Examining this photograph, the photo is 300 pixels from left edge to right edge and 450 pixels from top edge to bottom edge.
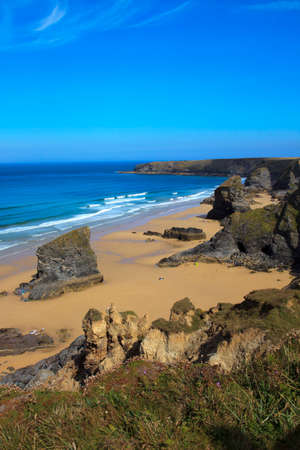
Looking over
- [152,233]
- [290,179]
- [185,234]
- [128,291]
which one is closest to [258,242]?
[128,291]

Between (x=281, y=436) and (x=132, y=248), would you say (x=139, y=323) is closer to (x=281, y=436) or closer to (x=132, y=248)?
(x=281, y=436)

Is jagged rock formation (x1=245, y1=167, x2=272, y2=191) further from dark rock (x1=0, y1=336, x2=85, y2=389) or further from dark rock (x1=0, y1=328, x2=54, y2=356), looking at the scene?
dark rock (x1=0, y1=336, x2=85, y2=389)

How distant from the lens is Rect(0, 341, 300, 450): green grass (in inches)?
165

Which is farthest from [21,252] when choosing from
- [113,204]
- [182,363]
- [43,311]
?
[113,204]

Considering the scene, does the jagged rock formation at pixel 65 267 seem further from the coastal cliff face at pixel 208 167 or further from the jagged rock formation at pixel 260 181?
the coastal cliff face at pixel 208 167

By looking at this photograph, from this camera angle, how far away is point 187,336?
7688mm

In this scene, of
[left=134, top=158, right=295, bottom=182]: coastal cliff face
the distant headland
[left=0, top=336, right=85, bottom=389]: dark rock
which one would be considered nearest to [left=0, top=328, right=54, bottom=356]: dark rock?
[left=0, top=336, right=85, bottom=389]: dark rock

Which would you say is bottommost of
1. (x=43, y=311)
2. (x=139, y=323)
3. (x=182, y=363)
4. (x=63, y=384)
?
(x=43, y=311)

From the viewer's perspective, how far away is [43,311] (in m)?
15.8

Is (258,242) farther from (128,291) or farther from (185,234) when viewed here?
(185,234)

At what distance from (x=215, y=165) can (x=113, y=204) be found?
108 m

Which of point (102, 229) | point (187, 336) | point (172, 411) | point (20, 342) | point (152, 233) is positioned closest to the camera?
point (172, 411)

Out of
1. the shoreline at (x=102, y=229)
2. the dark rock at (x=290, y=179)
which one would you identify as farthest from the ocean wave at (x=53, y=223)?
the dark rock at (x=290, y=179)

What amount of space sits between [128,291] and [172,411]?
1296 cm
